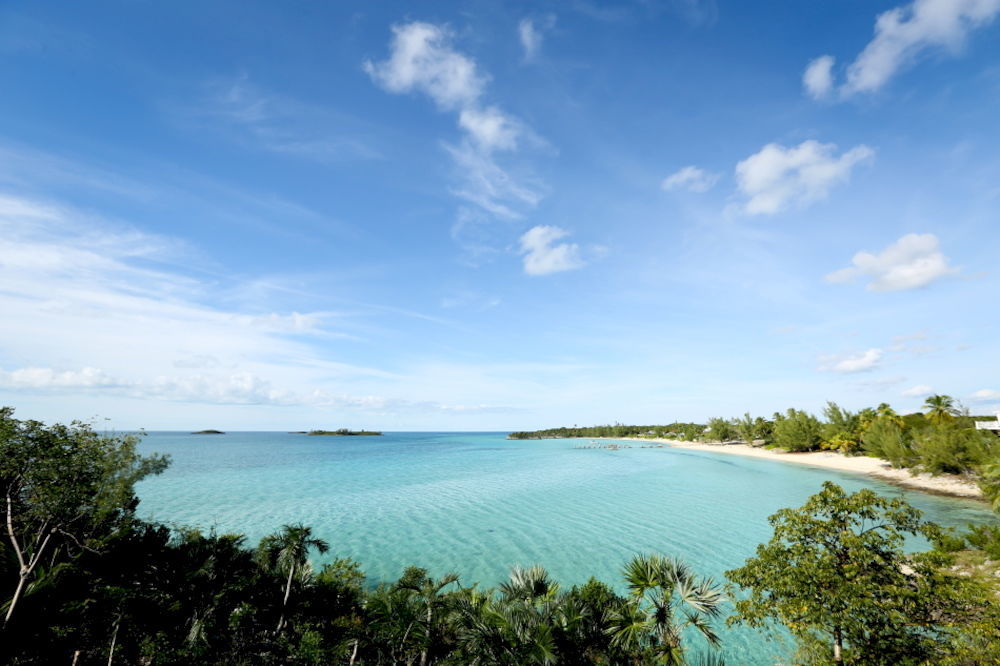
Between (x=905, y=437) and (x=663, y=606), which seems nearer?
(x=663, y=606)

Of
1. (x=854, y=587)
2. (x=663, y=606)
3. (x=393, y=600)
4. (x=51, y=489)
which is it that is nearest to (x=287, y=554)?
(x=393, y=600)

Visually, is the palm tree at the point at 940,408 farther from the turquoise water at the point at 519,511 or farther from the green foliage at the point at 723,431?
the green foliage at the point at 723,431

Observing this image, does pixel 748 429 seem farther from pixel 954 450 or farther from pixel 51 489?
pixel 51 489

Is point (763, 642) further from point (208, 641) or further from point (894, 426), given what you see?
point (894, 426)

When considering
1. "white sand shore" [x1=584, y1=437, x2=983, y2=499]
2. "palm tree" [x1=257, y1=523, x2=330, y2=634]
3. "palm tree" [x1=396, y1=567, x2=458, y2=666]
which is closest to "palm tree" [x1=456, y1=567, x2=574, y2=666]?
"palm tree" [x1=396, y1=567, x2=458, y2=666]

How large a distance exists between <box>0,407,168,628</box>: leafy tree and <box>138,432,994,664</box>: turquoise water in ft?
52.7

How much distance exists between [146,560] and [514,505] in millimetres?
36660

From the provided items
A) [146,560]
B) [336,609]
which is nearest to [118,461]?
[146,560]

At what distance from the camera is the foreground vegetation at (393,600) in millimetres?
10234

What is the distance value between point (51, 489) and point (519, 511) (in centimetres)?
3868

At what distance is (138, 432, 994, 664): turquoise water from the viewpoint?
30109 millimetres

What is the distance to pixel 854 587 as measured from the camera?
9953mm

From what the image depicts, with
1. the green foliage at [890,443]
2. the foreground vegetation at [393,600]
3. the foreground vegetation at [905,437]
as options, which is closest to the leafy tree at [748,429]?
the foreground vegetation at [905,437]

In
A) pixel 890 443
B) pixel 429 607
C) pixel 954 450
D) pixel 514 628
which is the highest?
pixel 954 450
